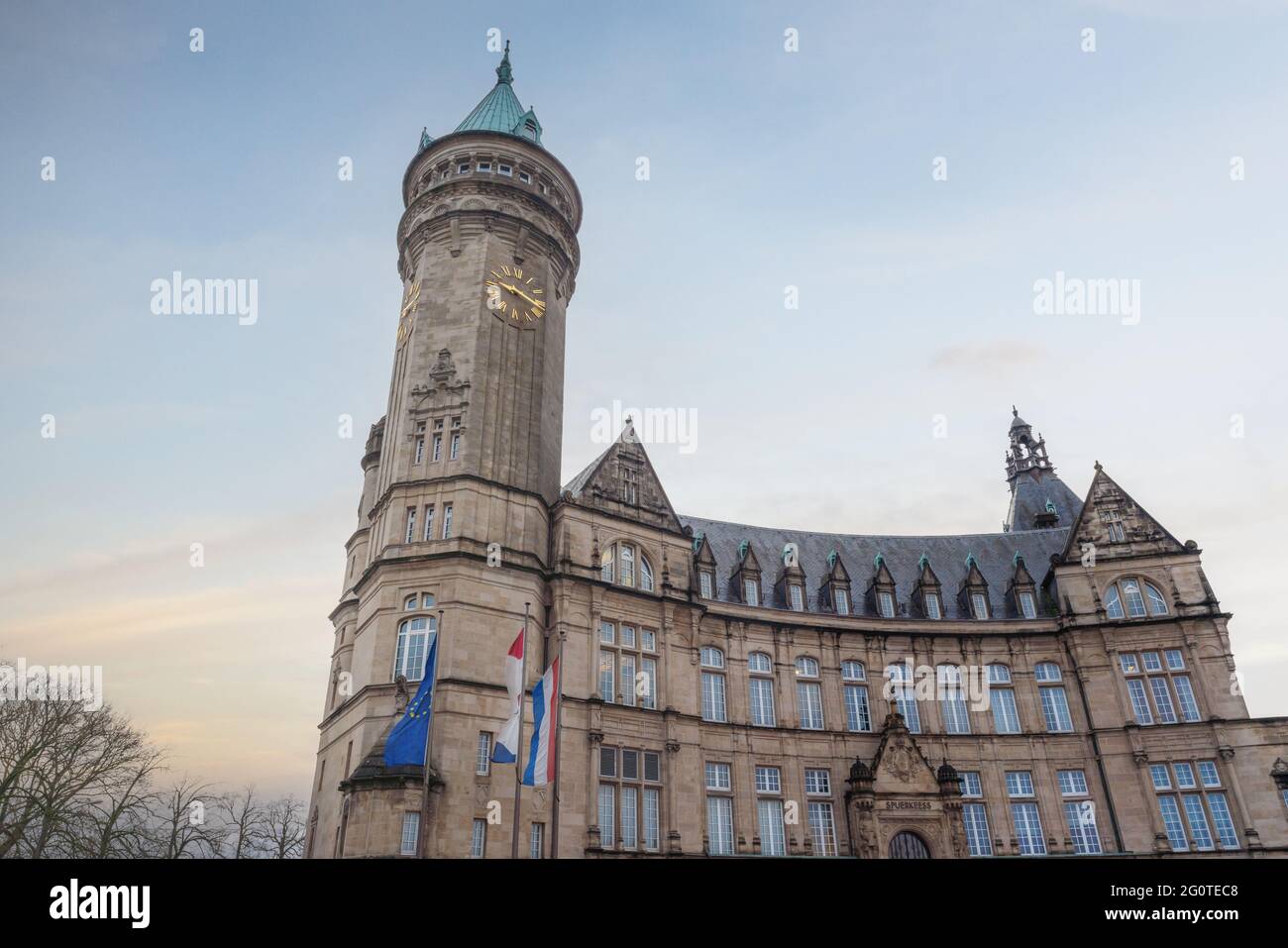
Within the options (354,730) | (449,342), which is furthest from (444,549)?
(449,342)

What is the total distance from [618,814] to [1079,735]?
26.8 metres

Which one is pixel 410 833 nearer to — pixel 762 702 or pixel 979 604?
pixel 762 702

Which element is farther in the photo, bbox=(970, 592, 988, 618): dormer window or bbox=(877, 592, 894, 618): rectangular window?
bbox=(970, 592, 988, 618): dormer window

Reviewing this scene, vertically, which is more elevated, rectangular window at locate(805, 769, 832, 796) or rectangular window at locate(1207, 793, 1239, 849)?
rectangular window at locate(805, 769, 832, 796)

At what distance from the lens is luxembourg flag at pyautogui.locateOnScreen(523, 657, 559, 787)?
24484 millimetres

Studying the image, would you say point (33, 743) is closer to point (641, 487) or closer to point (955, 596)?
point (641, 487)

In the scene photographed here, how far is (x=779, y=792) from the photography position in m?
42.5

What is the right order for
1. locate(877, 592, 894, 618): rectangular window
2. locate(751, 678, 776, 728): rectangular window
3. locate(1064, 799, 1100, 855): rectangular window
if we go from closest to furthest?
1. locate(1064, 799, 1100, 855): rectangular window
2. locate(751, 678, 776, 728): rectangular window
3. locate(877, 592, 894, 618): rectangular window

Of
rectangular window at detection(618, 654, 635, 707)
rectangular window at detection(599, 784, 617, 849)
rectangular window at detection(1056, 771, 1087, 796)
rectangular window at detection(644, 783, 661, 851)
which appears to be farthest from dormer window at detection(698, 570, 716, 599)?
rectangular window at detection(1056, 771, 1087, 796)

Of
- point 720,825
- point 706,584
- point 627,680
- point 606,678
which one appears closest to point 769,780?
point 720,825

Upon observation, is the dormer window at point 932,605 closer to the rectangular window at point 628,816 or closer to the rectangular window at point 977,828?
the rectangular window at point 977,828

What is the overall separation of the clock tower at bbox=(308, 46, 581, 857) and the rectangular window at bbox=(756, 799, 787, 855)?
13809 mm

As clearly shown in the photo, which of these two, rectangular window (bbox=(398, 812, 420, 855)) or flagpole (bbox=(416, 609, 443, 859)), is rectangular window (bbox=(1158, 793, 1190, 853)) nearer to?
flagpole (bbox=(416, 609, 443, 859))
